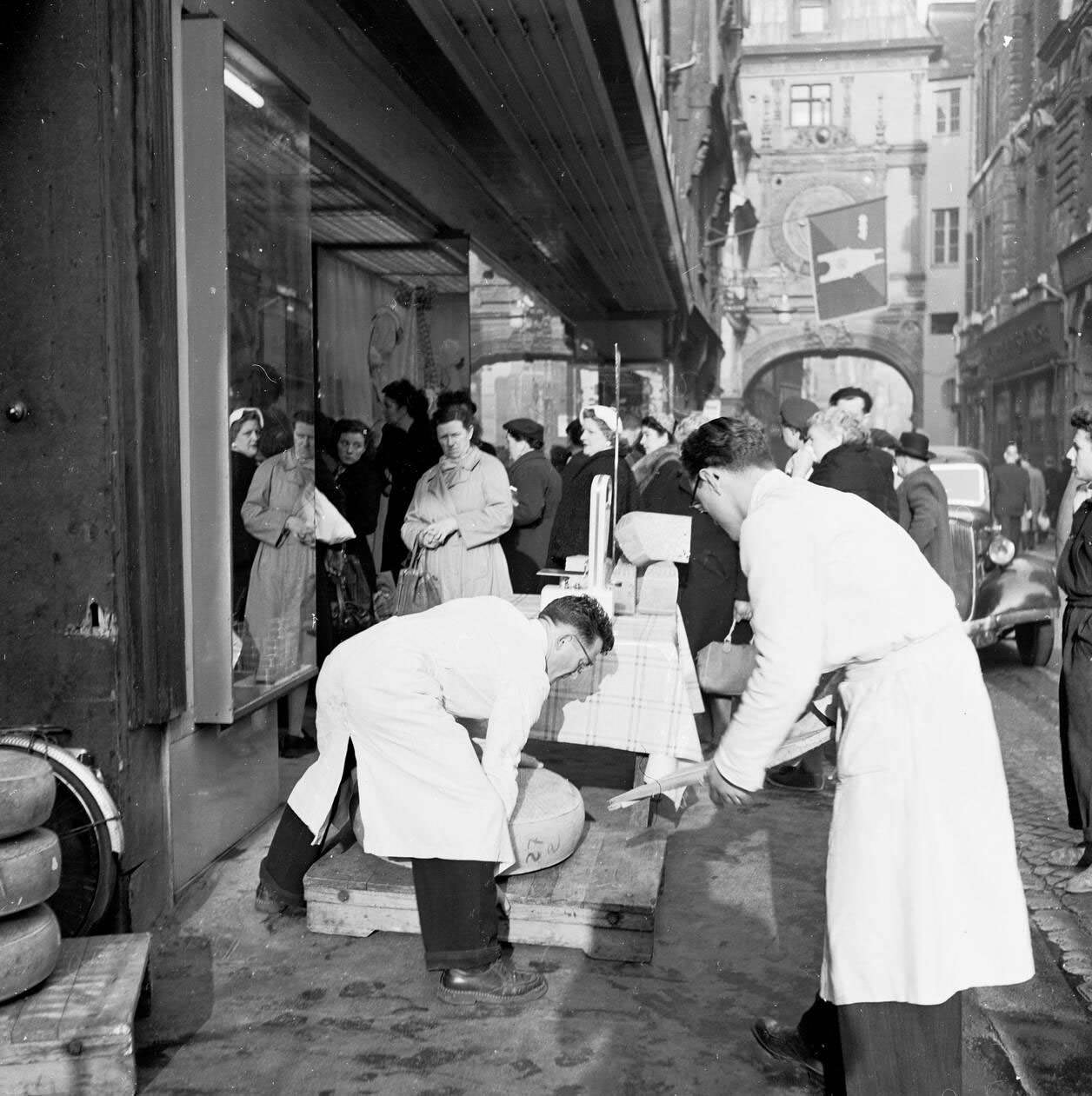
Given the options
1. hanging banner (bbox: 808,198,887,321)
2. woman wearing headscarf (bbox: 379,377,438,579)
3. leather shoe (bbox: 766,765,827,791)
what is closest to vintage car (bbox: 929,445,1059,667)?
leather shoe (bbox: 766,765,827,791)

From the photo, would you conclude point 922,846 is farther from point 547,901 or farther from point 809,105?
point 809,105

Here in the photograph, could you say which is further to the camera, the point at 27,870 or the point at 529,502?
the point at 529,502

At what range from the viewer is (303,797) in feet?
13.8

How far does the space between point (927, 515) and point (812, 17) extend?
37652 millimetres

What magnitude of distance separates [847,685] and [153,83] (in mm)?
2865

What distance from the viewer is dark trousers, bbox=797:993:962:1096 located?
2.89 m

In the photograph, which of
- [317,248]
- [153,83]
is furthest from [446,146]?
[153,83]

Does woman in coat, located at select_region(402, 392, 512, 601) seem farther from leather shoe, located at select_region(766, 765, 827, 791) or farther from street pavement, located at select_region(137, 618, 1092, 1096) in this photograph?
street pavement, located at select_region(137, 618, 1092, 1096)

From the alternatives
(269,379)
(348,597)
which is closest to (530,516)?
(348,597)

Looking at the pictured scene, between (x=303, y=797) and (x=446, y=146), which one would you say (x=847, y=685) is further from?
(x=446, y=146)

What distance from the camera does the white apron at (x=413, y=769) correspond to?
374cm

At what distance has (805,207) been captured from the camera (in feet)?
140

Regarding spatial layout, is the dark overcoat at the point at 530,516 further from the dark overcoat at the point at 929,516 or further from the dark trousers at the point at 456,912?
the dark trousers at the point at 456,912

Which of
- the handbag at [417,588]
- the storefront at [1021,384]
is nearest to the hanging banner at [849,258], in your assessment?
the storefront at [1021,384]
